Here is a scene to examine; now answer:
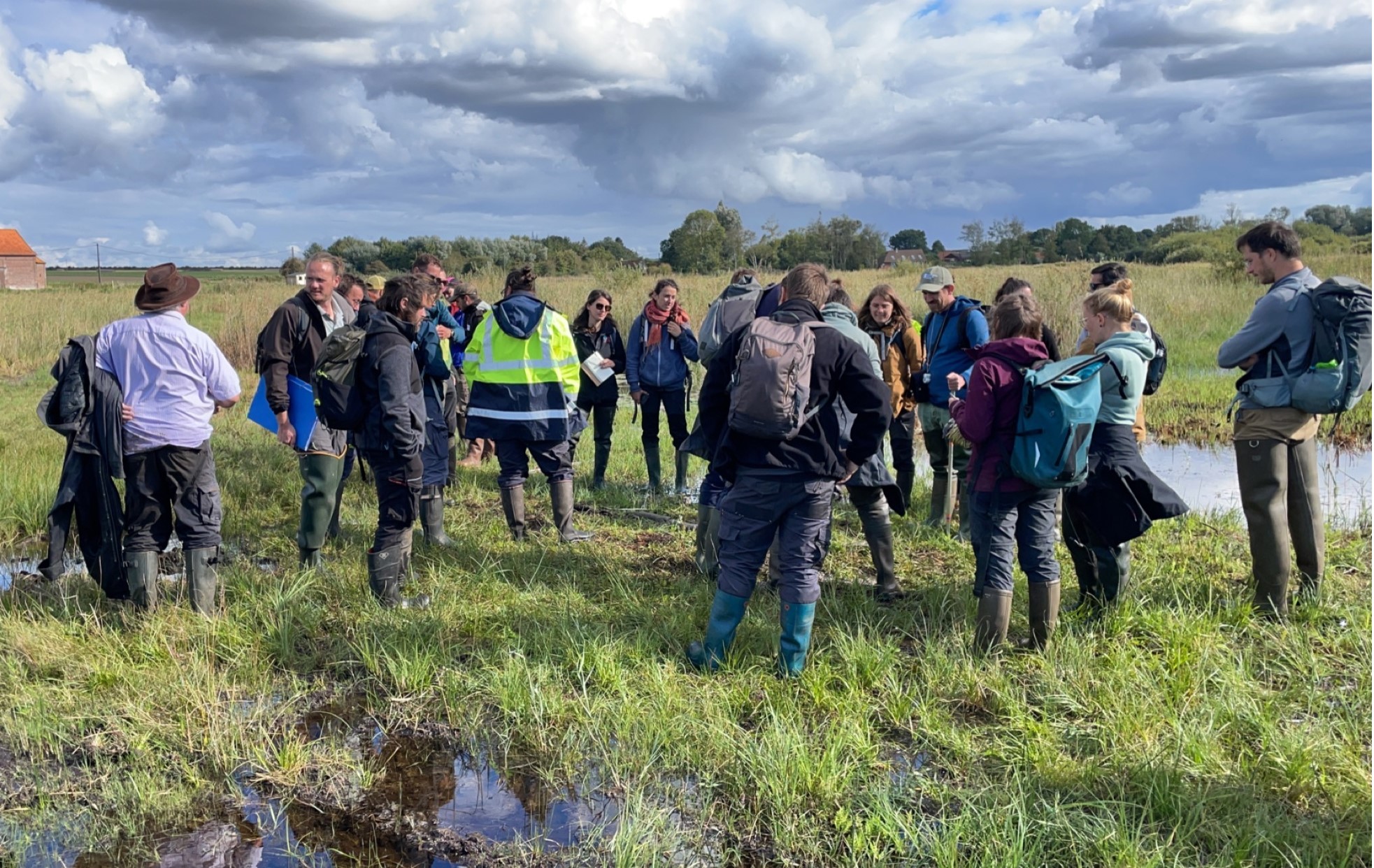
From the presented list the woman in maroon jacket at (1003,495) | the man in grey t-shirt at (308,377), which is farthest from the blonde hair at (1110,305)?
the man in grey t-shirt at (308,377)

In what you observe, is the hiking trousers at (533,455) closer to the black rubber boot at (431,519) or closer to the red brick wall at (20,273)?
the black rubber boot at (431,519)

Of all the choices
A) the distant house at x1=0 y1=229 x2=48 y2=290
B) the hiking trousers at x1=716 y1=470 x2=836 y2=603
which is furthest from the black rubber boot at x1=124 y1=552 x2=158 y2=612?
the distant house at x1=0 y1=229 x2=48 y2=290

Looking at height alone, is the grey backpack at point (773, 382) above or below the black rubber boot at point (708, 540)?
above

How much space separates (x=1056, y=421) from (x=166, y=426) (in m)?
4.10

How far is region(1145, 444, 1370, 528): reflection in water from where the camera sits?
7234 millimetres

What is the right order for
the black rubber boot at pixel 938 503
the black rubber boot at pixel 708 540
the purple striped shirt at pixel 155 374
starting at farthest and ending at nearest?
the black rubber boot at pixel 938 503 < the black rubber boot at pixel 708 540 < the purple striped shirt at pixel 155 374

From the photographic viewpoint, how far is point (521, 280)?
6328mm

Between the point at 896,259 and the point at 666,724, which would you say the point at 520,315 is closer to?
the point at 666,724

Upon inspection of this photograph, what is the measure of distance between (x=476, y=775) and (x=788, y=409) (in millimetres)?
1865

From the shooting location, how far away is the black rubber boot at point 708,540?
18.5 feet

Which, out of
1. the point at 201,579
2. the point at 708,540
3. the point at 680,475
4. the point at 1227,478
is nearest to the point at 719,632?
the point at 708,540

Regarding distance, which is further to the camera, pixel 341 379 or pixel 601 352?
pixel 601 352

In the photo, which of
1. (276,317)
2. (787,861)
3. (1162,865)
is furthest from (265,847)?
(276,317)

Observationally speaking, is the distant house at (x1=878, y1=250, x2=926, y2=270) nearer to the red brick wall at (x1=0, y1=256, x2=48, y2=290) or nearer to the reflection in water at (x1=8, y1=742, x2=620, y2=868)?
the reflection in water at (x1=8, y1=742, x2=620, y2=868)
